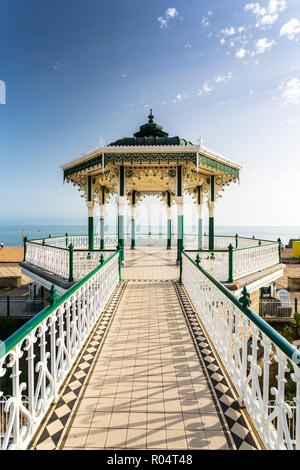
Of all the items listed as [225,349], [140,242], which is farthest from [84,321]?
[140,242]

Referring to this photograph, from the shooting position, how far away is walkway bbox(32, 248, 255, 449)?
2.07 m

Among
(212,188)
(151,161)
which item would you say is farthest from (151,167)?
(212,188)

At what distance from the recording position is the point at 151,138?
30.4 feet

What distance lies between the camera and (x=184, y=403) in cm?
251

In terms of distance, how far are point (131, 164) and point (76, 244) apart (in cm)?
678

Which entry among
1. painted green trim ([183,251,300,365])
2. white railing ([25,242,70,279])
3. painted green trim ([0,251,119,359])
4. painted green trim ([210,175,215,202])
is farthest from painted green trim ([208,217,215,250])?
painted green trim ([0,251,119,359])

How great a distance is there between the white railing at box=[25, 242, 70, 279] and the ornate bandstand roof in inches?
132

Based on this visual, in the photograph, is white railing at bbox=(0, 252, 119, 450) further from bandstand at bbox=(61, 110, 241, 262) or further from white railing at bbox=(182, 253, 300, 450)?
bandstand at bbox=(61, 110, 241, 262)

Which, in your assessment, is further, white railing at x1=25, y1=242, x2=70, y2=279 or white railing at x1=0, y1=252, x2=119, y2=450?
white railing at x1=25, y1=242, x2=70, y2=279

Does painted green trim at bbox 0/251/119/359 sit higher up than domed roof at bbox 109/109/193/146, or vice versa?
domed roof at bbox 109/109/193/146

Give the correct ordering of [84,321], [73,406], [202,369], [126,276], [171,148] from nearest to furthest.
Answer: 1. [73,406]
2. [202,369]
3. [84,321]
4. [126,276]
5. [171,148]

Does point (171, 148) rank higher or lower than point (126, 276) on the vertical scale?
higher

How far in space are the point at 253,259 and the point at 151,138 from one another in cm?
584

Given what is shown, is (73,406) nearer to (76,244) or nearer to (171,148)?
(171,148)
